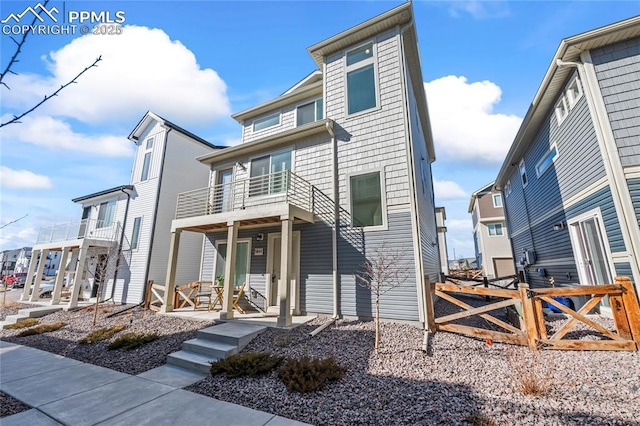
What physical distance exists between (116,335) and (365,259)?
7.46 m

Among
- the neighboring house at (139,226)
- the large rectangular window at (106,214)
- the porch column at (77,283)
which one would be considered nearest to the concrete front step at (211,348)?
the neighboring house at (139,226)

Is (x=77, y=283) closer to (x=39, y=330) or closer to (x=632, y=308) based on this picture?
(x=39, y=330)

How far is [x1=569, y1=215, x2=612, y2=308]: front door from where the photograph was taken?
6.84 m

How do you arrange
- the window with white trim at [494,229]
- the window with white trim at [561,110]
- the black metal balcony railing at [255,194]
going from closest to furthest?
the window with white trim at [561,110]
the black metal balcony railing at [255,194]
the window with white trim at [494,229]

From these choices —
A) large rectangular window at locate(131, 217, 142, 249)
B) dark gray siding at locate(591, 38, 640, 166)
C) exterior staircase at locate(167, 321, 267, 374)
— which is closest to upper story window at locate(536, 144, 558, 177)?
dark gray siding at locate(591, 38, 640, 166)

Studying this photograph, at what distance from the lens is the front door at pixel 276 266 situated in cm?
871

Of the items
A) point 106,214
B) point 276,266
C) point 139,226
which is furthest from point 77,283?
point 276,266

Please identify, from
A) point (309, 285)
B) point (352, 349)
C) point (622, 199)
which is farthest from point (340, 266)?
point (622, 199)

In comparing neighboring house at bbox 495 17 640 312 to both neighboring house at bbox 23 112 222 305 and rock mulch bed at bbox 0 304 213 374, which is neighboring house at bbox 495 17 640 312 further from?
neighboring house at bbox 23 112 222 305

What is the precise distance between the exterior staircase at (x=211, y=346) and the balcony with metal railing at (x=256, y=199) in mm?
3164

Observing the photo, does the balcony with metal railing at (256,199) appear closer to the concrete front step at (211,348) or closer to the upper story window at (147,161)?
the concrete front step at (211,348)

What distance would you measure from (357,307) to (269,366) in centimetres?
363

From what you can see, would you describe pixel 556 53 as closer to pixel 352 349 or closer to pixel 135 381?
pixel 352 349

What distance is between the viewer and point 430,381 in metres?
4.05
